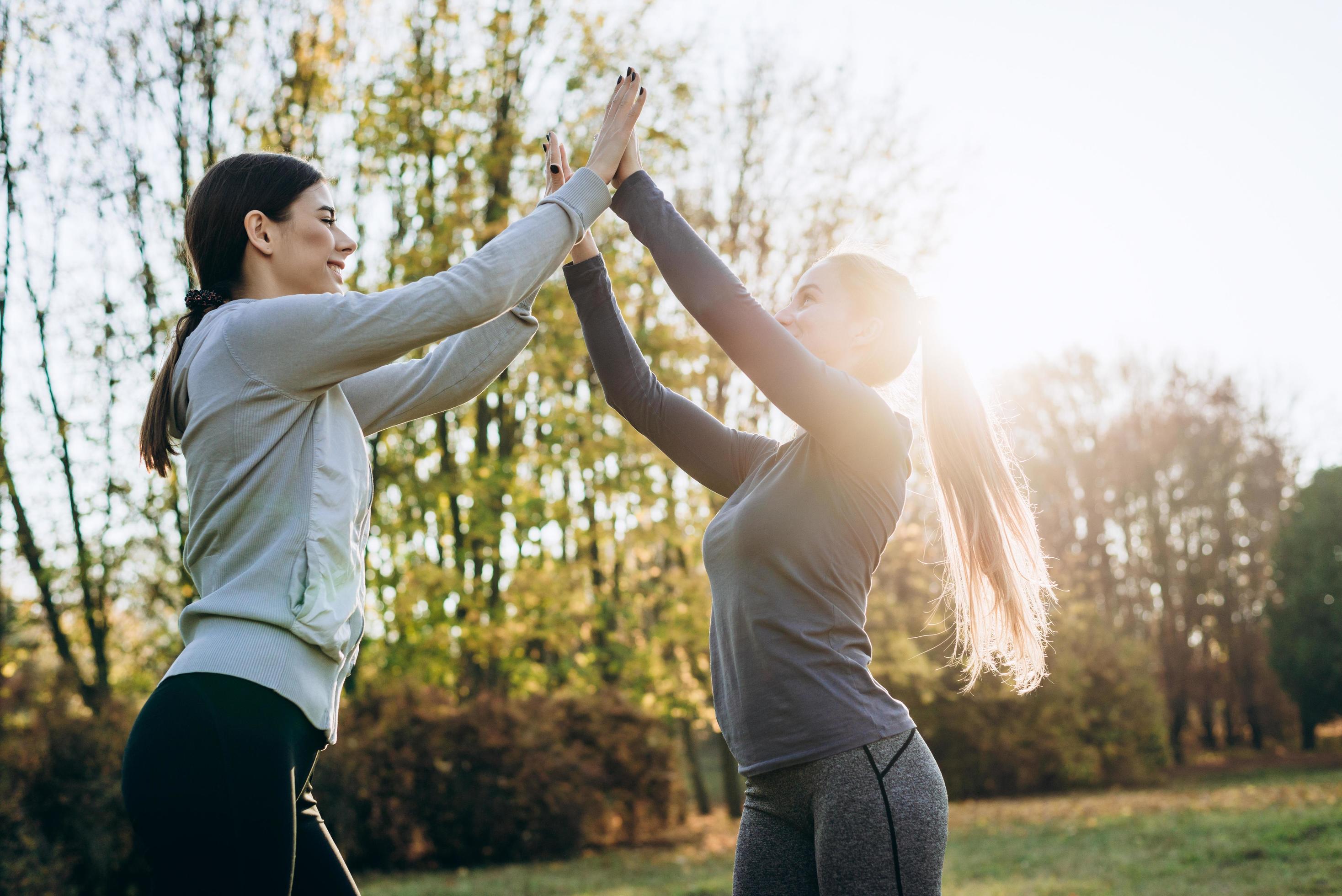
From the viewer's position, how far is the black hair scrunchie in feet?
6.17

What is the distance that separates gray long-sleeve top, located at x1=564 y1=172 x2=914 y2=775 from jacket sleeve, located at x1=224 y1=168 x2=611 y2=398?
436 millimetres

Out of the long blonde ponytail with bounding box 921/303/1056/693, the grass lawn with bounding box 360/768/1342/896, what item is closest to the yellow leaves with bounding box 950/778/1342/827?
the grass lawn with bounding box 360/768/1342/896

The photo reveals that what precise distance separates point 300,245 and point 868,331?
1254 mm

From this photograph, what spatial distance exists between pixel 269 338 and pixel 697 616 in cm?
931

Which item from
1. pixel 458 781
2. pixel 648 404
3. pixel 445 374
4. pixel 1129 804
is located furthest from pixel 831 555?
pixel 1129 804

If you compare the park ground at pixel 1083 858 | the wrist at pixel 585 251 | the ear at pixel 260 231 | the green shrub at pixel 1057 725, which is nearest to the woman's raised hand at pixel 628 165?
the wrist at pixel 585 251

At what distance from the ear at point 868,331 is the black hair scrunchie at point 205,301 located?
136cm

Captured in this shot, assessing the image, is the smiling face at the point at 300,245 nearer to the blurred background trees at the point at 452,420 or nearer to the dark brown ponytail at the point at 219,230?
the dark brown ponytail at the point at 219,230

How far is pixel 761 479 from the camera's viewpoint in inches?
87.5

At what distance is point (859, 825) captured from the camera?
1871 mm

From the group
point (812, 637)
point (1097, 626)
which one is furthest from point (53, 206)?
point (1097, 626)

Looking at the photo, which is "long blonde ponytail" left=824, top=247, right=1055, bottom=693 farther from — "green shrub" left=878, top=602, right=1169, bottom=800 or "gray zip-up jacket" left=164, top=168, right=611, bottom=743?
"green shrub" left=878, top=602, right=1169, bottom=800

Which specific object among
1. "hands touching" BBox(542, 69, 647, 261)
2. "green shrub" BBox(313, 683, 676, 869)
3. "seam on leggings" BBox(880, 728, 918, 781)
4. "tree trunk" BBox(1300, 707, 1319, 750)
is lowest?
"tree trunk" BBox(1300, 707, 1319, 750)

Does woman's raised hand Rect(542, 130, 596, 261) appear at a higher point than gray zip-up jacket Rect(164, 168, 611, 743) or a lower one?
higher
